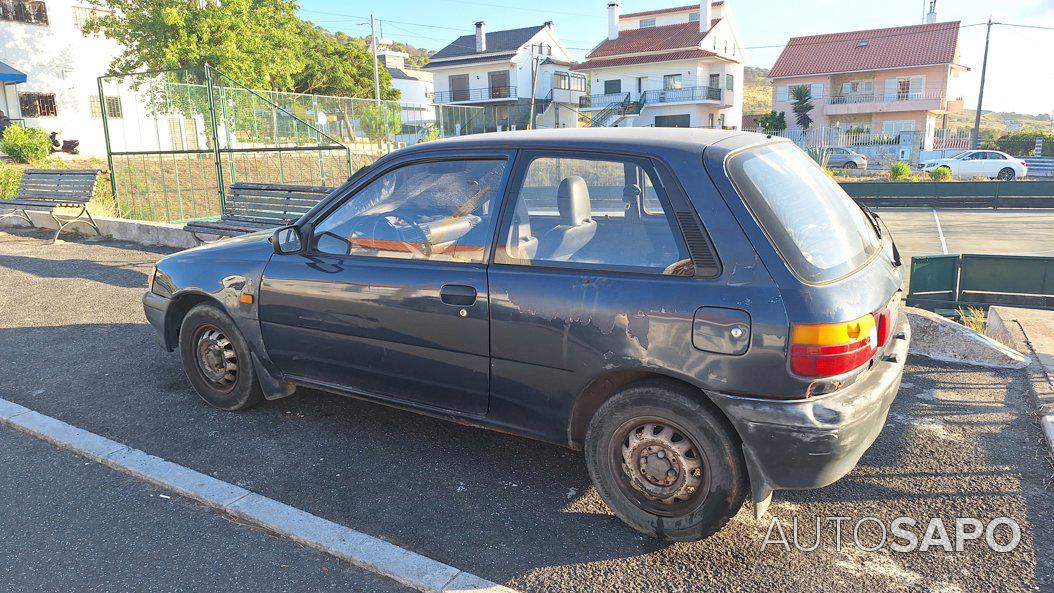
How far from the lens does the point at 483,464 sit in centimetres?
388

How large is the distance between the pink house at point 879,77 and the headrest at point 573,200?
57.5 m

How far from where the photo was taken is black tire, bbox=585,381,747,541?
295cm

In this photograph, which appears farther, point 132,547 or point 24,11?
point 24,11

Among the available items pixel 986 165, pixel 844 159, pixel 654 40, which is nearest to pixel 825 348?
pixel 986 165

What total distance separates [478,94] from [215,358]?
221 feet

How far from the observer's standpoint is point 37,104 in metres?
34.2

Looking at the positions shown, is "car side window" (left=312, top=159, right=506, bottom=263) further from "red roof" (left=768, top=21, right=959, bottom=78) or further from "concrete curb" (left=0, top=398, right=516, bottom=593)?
"red roof" (left=768, top=21, right=959, bottom=78)

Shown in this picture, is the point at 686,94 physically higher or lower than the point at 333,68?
lower

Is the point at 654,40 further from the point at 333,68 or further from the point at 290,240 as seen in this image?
the point at 290,240

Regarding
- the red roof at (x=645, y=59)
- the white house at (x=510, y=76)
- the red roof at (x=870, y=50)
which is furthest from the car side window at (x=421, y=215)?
the white house at (x=510, y=76)

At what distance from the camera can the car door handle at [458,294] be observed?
11.2ft

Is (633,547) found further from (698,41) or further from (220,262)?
(698,41)

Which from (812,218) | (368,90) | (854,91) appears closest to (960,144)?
(854,91)

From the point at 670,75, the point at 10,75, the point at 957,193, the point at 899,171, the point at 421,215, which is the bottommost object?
the point at 957,193
